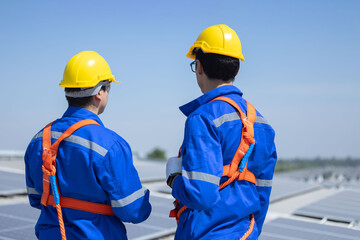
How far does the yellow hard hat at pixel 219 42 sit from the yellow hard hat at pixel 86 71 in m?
0.69

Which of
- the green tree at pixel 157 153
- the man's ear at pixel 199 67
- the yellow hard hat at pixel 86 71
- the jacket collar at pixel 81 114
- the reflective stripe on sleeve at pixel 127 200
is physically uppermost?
the man's ear at pixel 199 67

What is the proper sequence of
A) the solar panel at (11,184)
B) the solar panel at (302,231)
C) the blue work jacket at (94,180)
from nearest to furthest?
the blue work jacket at (94,180) → the solar panel at (302,231) → the solar panel at (11,184)

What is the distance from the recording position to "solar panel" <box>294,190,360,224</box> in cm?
863

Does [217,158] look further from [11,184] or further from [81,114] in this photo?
[11,184]

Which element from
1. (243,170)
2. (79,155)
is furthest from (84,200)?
(243,170)

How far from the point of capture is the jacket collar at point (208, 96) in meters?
3.02

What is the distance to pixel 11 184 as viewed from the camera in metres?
8.84

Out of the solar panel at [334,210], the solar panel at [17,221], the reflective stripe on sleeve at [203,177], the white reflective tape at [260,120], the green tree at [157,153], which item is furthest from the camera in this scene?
the green tree at [157,153]

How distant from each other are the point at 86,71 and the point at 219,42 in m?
1.05

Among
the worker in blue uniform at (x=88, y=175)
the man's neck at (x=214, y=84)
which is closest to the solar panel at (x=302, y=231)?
the worker in blue uniform at (x=88, y=175)

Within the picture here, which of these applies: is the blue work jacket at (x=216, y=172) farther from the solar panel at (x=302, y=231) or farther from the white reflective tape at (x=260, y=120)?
the solar panel at (x=302, y=231)

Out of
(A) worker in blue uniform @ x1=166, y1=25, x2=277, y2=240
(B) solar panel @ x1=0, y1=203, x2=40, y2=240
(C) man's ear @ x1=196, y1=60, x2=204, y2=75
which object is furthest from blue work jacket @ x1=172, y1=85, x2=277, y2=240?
(B) solar panel @ x1=0, y1=203, x2=40, y2=240

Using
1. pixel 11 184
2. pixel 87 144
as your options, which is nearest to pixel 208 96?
pixel 87 144

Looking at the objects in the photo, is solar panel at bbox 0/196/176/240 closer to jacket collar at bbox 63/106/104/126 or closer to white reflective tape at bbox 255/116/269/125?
jacket collar at bbox 63/106/104/126
